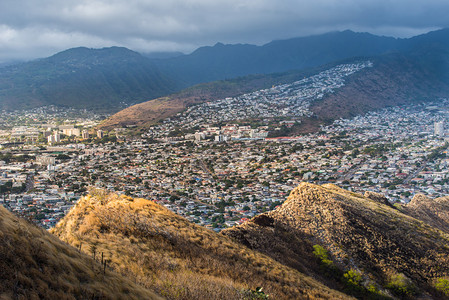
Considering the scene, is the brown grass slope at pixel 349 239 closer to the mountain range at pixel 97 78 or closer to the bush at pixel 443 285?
the bush at pixel 443 285

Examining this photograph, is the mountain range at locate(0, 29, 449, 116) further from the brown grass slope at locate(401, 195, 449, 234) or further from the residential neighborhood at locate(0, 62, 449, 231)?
the brown grass slope at locate(401, 195, 449, 234)

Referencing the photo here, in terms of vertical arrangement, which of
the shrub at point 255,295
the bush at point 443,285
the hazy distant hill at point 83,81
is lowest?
the bush at point 443,285

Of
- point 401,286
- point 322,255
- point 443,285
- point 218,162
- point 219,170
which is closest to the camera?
point 401,286

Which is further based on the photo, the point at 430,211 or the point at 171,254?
the point at 430,211

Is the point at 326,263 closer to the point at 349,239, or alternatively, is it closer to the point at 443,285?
the point at 349,239

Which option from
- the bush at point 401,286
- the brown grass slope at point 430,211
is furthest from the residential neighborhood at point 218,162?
the bush at point 401,286

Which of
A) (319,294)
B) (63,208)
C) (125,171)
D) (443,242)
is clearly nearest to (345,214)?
(443,242)

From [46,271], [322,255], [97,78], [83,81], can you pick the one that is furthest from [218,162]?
[97,78]
